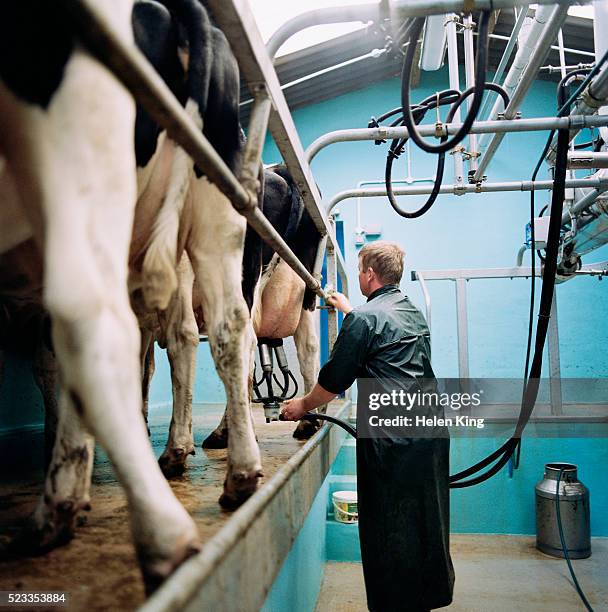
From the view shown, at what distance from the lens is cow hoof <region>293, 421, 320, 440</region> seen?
2.25 meters

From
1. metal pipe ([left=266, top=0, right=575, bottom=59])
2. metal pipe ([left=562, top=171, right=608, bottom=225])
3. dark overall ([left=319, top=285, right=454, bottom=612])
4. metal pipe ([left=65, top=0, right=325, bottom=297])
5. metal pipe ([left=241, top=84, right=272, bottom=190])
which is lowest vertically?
dark overall ([left=319, top=285, right=454, bottom=612])

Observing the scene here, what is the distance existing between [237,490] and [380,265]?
1.41 metres

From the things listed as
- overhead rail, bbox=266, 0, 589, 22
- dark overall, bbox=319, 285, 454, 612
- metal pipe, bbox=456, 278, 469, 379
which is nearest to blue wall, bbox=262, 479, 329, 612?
dark overall, bbox=319, 285, 454, 612

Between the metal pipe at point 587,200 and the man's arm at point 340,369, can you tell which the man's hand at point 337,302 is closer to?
the man's arm at point 340,369

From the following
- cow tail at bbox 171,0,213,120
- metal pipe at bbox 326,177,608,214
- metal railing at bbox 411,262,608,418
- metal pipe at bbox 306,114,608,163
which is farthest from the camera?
Result: metal railing at bbox 411,262,608,418

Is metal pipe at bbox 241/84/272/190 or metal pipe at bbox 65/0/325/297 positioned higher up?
metal pipe at bbox 241/84/272/190

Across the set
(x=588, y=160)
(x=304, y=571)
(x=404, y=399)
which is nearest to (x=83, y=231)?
(x=404, y=399)

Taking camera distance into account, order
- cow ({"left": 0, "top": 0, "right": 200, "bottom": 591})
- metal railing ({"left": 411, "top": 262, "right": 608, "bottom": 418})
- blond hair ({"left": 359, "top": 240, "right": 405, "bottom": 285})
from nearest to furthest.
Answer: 1. cow ({"left": 0, "top": 0, "right": 200, "bottom": 591})
2. blond hair ({"left": 359, "top": 240, "right": 405, "bottom": 285})
3. metal railing ({"left": 411, "top": 262, "right": 608, "bottom": 418})

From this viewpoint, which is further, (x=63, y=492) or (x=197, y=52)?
(x=197, y=52)

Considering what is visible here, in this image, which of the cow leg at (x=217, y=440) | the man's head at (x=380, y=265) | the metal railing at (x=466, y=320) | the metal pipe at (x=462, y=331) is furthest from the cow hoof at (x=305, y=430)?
the metal pipe at (x=462, y=331)

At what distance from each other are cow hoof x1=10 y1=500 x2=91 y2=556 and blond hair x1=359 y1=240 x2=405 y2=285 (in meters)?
1.65

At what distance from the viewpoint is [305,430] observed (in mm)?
2271

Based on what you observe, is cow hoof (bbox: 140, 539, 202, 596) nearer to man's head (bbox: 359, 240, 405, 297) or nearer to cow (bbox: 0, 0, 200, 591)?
cow (bbox: 0, 0, 200, 591)

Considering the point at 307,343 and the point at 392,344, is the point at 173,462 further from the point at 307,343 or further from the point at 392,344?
the point at 307,343
